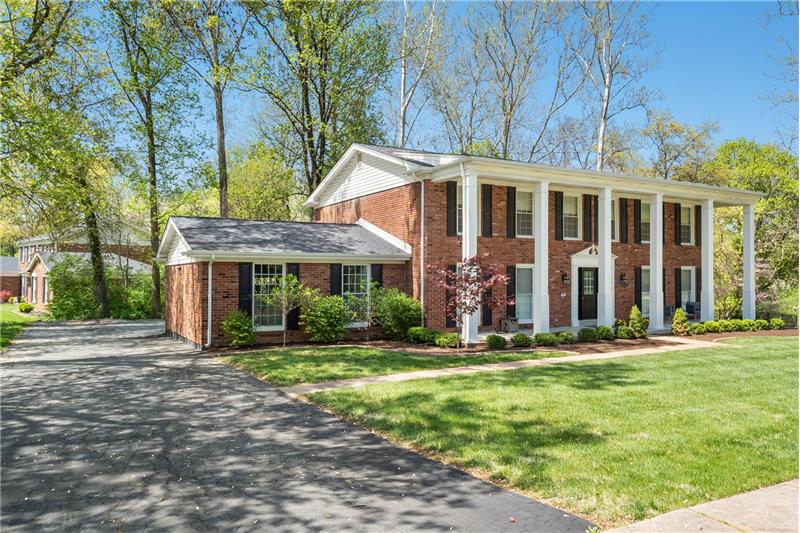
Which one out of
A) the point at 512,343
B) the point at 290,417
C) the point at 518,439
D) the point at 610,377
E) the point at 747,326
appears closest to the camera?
the point at 518,439

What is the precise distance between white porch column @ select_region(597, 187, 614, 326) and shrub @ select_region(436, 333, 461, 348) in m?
5.87

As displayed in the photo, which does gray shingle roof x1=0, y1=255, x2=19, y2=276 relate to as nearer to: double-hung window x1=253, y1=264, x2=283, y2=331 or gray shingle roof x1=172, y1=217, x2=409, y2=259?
gray shingle roof x1=172, y1=217, x2=409, y2=259

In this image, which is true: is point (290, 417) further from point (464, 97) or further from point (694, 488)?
point (464, 97)

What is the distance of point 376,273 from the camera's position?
17.2m

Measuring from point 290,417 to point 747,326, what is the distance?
18636 millimetres

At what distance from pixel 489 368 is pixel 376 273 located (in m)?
6.27

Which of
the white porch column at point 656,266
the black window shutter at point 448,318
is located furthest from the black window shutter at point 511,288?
the white porch column at point 656,266

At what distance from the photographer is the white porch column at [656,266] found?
19.2 m

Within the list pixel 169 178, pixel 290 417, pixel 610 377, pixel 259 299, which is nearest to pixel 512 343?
pixel 610 377

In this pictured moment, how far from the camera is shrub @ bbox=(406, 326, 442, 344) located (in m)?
15.5

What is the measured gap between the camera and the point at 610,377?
10609 millimetres

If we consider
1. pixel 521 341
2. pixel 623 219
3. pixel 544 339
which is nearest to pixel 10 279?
pixel 521 341

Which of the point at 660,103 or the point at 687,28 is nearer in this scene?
the point at 687,28

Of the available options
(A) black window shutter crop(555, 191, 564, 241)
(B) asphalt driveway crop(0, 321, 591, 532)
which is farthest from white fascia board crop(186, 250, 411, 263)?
(A) black window shutter crop(555, 191, 564, 241)
